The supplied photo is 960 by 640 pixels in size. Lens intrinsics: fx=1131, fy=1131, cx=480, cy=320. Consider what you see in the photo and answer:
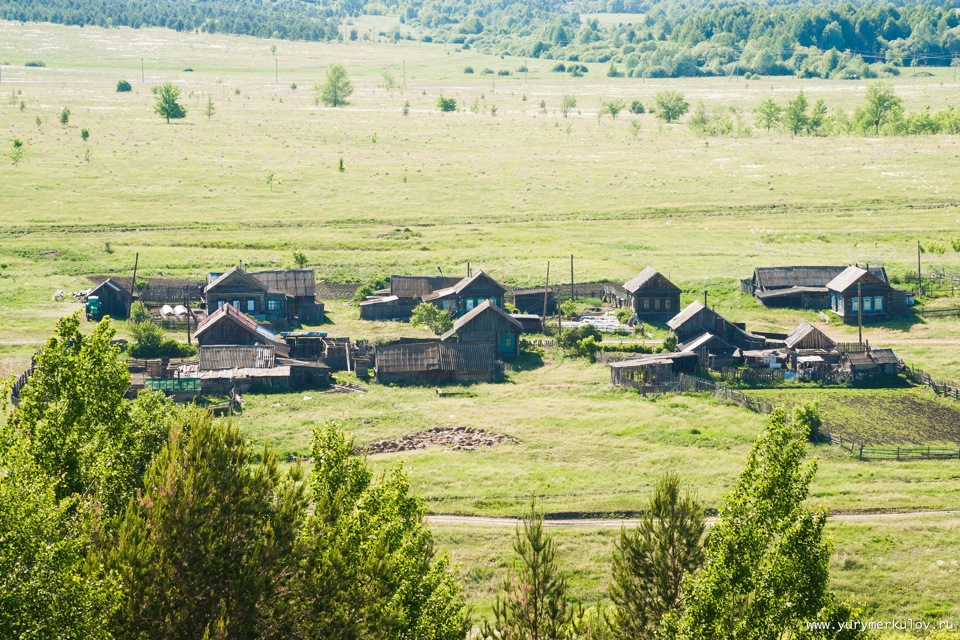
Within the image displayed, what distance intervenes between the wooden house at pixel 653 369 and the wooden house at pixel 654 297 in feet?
35.1

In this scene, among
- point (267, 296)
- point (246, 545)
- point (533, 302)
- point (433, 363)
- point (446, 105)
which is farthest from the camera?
point (446, 105)

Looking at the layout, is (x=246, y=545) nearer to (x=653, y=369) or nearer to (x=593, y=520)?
(x=593, y=520)

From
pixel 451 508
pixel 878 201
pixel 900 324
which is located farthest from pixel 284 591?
pixel 878 201

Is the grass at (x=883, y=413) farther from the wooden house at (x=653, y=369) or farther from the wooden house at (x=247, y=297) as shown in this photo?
the wooden house at (x=247, y=297)

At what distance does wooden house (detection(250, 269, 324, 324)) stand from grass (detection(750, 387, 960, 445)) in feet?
88.0

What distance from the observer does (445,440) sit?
45062mm

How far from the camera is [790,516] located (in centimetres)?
1947

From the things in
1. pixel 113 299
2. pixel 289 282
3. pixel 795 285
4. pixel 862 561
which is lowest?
pixel 862 561

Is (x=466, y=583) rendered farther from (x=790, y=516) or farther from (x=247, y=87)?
(x=247, y=87)

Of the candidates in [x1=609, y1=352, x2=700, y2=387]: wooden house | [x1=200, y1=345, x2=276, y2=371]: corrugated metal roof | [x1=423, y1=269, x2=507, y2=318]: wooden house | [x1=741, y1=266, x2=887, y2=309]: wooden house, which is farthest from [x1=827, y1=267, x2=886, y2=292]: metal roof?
[x1=200, y1=345, x2=276, y2=371]: corrugated metal roof

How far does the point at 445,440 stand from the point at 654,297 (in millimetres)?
25497

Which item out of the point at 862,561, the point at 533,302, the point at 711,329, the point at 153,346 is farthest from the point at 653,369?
the point at 153,346

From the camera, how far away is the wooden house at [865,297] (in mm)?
65000

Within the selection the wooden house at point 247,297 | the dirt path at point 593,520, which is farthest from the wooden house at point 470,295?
the dirt path at point 593,520
